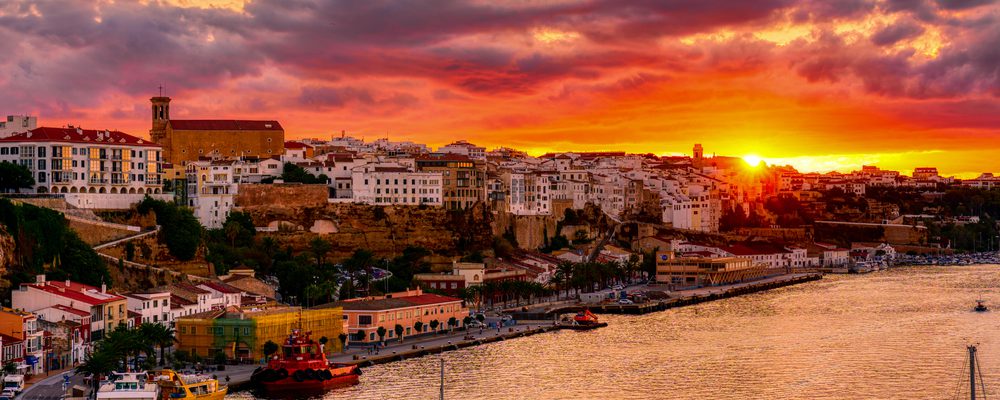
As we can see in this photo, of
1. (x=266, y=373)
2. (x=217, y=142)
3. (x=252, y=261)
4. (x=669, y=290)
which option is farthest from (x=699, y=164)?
(x=266, y=373)

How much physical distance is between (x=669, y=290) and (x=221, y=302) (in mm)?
33613

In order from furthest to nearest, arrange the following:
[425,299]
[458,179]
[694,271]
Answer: [694,271] → [458,179] → [425,299]

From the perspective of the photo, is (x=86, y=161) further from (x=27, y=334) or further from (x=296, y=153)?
(x=27, y=334)

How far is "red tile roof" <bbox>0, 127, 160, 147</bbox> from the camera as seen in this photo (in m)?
58.3

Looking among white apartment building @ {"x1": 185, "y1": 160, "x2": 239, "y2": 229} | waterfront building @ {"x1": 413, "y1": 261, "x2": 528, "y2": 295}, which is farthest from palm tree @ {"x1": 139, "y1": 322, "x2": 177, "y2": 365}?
white apartment building @ {"x1": 185, "y1": 160, "x2": 239, "y2": 229}

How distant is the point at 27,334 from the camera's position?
36156 millimetres

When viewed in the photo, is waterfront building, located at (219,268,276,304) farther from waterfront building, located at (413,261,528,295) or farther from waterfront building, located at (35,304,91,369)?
waterfront building, located at (35,304,91,369)

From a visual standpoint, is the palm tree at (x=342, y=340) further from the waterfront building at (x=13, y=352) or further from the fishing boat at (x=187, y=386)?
the waterfront building at (x=13, y=352)

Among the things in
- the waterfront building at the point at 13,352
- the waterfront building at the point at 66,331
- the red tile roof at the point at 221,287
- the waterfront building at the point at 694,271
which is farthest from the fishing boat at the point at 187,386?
the waterfront building at the point at 694,271

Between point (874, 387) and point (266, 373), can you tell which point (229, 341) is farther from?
point (874, 387)

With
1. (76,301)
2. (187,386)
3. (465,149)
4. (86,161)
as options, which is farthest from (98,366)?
(465,149)

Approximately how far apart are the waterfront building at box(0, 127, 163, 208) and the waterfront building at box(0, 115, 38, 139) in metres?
3.11

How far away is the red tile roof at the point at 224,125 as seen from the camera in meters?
75.6

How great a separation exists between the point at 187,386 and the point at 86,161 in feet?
94.6
